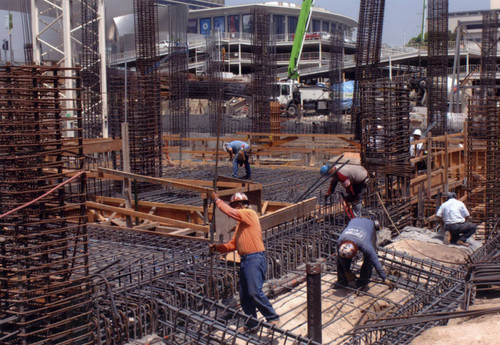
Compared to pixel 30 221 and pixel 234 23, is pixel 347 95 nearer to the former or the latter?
pixel 234 23

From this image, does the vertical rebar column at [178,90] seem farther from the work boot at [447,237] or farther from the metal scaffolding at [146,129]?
the work boot at [447,237]

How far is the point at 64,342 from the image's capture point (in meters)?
4.99

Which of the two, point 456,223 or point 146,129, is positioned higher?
point 146,129

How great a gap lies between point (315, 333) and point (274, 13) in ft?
204

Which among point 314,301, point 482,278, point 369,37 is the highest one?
point 369,37

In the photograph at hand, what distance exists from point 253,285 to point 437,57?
78.9 feet

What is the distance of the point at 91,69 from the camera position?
64.1ft

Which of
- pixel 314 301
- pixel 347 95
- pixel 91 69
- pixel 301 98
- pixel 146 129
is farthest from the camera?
pixel 301 98

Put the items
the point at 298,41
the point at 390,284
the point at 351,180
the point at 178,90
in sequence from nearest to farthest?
the point at 390,284
the point at 351,180
the point at 178,90
the point at 298,41

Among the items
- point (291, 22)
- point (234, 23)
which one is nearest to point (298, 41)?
point (291, 22)

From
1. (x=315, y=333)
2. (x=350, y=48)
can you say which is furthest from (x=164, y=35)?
(x=315, y=333)

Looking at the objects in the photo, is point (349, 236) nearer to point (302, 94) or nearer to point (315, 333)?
point (315, 333)

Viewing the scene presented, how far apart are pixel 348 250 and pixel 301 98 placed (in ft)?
112

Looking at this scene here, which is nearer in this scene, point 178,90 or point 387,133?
point 387,133
